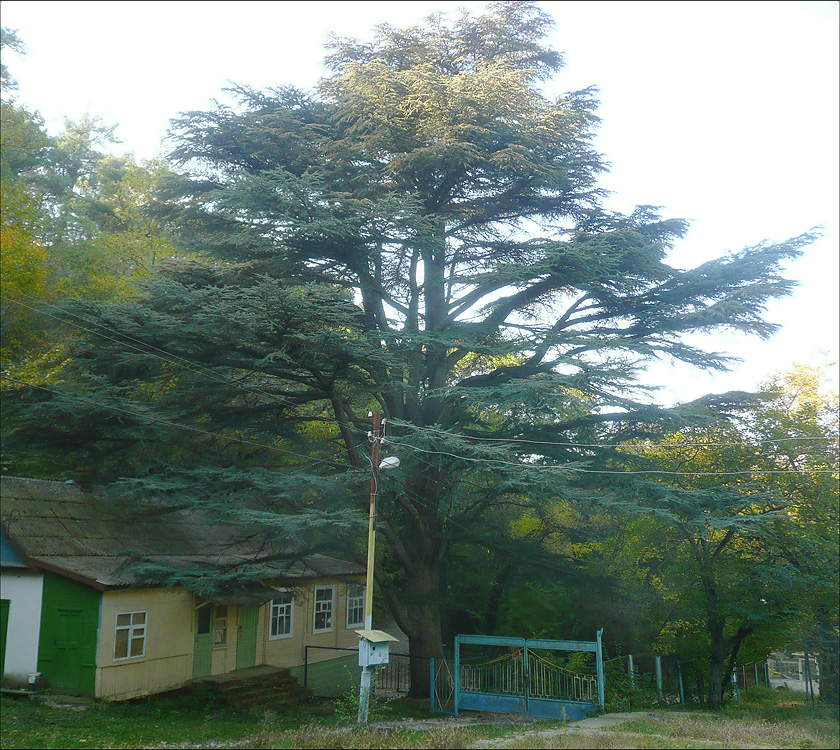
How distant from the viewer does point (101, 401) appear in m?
16.0

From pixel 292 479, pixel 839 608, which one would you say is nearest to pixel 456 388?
pixel 292 479

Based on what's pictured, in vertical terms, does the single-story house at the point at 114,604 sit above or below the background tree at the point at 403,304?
below

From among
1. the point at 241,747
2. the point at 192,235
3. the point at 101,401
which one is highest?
the point at 192,235

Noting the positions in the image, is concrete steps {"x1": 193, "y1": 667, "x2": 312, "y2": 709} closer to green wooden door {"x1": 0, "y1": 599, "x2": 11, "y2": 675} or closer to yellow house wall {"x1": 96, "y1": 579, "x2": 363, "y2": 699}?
yellow house wall {"x1": 96, "y1": 579, "x2": 363, "y2": 699}

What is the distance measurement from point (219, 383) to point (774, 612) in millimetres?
15550

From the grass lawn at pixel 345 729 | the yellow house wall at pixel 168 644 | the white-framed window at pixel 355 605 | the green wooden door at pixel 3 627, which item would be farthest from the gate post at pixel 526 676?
the green wooden door at pixel 3 627

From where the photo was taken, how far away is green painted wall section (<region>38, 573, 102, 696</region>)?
16247 mm

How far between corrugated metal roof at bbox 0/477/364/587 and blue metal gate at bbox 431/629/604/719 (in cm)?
486

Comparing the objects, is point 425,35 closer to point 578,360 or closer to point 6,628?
point 578,360

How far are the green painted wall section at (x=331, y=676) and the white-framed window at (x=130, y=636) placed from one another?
5.50 meters

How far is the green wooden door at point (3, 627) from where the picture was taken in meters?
16.7

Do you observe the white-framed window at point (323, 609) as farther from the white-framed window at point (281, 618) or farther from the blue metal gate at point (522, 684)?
the blue metal gate at point (522, 684)

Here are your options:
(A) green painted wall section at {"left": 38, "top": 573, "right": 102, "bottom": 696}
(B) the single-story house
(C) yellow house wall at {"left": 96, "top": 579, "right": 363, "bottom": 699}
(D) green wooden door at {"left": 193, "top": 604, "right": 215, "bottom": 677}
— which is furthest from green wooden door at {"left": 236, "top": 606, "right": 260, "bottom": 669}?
(A) green painted wall section at {"left": 38, "top": 573, "right": 102, "bottom": 696}

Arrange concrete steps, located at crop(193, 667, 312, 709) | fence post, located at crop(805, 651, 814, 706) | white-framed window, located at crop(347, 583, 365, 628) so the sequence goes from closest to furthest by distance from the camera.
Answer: fence post, located at crop(805, 651, 814, 706) → concrete steps, located at crop(193, 667, 312, 709) → white-framed window, located at crop(347, 583, 365, 628)
